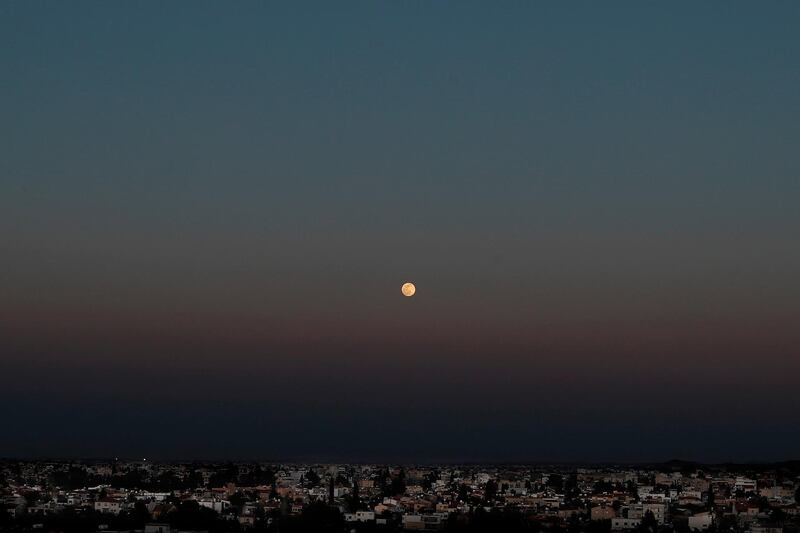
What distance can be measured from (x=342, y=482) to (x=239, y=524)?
690 inches

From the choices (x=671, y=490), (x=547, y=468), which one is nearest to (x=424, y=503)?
(x=671, y=490)

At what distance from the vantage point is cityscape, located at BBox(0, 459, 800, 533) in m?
35.4

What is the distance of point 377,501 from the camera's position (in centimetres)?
4372

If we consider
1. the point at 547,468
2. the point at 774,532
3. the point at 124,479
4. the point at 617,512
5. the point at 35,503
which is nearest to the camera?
the point at 774,532

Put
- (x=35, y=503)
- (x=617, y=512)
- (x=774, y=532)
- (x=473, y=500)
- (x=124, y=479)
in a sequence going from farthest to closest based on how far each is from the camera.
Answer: (x=124, y=479) < (x=473, y=500) < (x=617, y=512) < (x=35, y=503) < (x=774, y=532)

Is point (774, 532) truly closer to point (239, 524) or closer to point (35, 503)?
point (239, 524)

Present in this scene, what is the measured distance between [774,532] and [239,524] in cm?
1480

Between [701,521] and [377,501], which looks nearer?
[701,521]

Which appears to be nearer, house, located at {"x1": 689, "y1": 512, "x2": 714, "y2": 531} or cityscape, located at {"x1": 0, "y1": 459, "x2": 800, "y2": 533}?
cityscape, located at {"x1": 0, "y1": 459, "x2": 800, "y2": 533}

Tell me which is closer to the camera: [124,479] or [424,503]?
[424,503]

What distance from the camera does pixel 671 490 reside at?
5341 centimetres

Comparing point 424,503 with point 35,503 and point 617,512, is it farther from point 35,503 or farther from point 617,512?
point 35,503

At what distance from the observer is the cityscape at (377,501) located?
3538cm

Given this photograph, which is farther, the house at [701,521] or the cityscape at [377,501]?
the house at [701,521]
